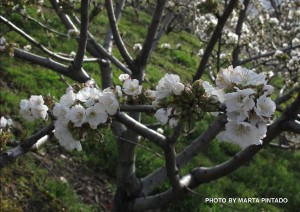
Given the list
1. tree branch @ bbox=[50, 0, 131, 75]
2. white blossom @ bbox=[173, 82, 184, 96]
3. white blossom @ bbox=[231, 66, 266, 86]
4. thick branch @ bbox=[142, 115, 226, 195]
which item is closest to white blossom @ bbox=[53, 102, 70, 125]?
white blossom @ bbox=[173, 82, 184, 96]

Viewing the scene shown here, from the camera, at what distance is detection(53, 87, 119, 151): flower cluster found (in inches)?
63.9

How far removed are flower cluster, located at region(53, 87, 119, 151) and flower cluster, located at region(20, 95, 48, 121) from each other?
45 centimetres

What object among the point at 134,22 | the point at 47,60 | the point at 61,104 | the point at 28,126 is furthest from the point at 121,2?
the point at 134,22

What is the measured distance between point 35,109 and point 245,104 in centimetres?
119

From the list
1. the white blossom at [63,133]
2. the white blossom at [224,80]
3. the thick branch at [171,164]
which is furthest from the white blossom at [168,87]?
the thick branch at [171,164]

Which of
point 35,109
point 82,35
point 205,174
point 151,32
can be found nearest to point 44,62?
point 82,35

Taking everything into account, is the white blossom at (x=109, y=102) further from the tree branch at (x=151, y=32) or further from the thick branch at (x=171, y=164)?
the tree branch at (x=151, y=32)

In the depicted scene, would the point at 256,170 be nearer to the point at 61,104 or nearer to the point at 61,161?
the point at 61,161

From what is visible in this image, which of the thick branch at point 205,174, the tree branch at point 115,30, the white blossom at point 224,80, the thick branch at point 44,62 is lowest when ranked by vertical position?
the thick branch at point 205,174

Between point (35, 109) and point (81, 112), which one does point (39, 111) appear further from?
point (81, 112)

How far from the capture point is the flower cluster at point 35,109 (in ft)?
7.20

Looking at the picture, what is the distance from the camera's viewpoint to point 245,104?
1.45 metres

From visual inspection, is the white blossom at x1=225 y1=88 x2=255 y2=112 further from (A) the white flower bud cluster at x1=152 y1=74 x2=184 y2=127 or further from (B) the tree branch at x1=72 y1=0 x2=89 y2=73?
(B) the tree branch at x1=72 y1=0 x2=89 y2=73

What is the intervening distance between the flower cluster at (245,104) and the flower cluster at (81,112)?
0.44m
